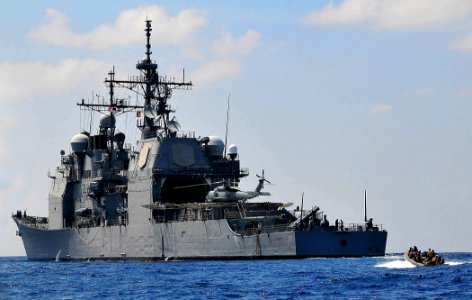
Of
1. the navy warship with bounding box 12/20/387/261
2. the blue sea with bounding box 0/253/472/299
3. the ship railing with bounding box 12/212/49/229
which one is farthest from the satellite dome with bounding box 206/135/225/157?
the ship railing with bounding box 12/212/49/229

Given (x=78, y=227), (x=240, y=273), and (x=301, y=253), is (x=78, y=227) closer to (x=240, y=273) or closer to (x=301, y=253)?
(x=301, y=253)

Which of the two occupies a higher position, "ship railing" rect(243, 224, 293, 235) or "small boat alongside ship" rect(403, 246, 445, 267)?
"ship railing" rect(243, 224, 293, 235)

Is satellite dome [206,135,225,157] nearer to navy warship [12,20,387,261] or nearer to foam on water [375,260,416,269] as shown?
navy warship [12,20,387,261]

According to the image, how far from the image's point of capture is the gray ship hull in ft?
226

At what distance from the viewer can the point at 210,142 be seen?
83938mm

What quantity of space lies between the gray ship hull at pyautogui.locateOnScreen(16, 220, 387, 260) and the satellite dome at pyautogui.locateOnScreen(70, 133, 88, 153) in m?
6.37

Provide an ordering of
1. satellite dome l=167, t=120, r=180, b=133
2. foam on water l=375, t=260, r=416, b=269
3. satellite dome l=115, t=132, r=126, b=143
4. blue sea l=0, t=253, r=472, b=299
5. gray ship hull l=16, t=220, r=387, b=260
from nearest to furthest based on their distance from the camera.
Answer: blue sea l=0, t=253, r=472, b=299, foam on water l=375, t=260, r=416, b=269, gray ship hull l=16, t=220, r=387, b=260, satellite dome l=167, t=120, r=180, b=133, satellite dome l=115, t=132, r=126, b=143

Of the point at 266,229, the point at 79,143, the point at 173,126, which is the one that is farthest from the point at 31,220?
the point at 266,229

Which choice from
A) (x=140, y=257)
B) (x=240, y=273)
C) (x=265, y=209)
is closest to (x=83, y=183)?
(x=140, y=257)

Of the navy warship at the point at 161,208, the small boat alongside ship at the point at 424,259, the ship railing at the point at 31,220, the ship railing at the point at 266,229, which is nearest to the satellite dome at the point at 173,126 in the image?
the navy warship at the point at 161,208

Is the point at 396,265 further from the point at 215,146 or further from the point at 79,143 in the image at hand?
the point at 79,143

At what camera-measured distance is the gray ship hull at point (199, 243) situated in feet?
226

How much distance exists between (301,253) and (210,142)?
18410 mm

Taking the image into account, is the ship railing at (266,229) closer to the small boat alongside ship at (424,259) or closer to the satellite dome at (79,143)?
the small boat alongside ship at (424,259)
